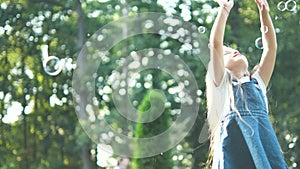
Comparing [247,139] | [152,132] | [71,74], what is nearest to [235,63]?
[247,139]

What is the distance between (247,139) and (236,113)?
4.4 inches

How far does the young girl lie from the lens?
8.09 feet

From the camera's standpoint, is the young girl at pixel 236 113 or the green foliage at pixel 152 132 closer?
the young girl at pixel 236 113

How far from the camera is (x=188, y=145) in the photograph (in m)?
9.89

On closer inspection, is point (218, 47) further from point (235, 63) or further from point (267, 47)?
point (267, 47)

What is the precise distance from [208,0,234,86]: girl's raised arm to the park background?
22.0 feet

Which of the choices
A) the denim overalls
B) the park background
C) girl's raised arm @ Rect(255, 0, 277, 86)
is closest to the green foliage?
the park background

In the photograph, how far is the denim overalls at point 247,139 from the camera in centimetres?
244

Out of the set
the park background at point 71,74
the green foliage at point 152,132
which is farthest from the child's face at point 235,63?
the park background at point 71,74

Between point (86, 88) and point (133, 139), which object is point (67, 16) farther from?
point (133, 139)

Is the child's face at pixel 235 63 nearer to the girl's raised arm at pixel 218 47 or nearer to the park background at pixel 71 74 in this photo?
the girl's raised arm at pixel 218 47

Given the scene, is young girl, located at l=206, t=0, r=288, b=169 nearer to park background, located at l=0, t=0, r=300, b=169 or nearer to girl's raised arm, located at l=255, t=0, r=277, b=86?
girl's raised arm, located at l=255, t=0, r=277, b=86

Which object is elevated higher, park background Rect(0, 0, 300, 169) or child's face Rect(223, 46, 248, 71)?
park background Rect(0, 0, 300, 169)

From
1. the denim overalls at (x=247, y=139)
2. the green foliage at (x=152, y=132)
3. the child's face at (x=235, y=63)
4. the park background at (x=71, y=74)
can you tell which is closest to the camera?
the denim overalls at (x=247, y=139)
